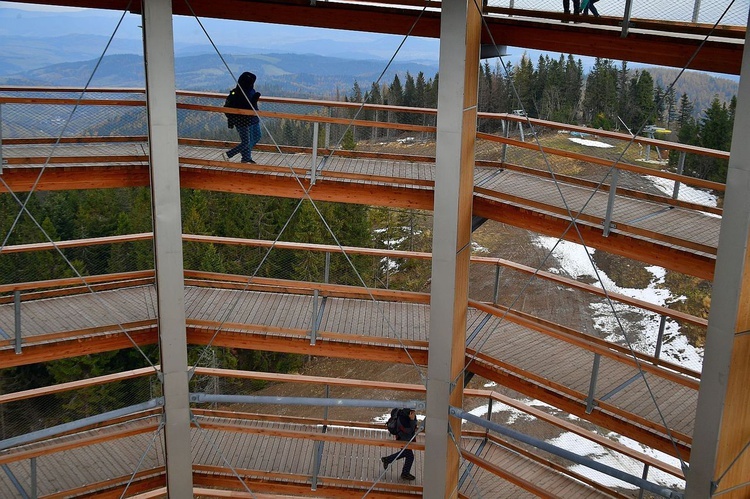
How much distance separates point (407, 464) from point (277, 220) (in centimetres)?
1349

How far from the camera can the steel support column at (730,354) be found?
482cm

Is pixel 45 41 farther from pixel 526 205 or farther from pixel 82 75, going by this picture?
pixel 526 205

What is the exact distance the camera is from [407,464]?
828cm

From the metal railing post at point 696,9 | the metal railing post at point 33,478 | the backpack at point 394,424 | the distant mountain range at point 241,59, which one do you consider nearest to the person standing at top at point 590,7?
the metal railing post at point 696,9

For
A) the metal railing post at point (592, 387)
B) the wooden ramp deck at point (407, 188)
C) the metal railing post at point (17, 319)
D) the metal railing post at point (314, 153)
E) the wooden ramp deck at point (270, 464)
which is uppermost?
the metal railing post at point (314, 153)

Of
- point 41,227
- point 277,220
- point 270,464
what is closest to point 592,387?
point 270,464

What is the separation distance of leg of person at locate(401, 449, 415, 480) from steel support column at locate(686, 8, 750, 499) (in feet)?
11.3

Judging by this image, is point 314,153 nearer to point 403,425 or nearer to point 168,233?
point 168,233

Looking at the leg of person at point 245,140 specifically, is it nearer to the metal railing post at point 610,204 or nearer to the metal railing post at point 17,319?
the metal railing post at point 17,319

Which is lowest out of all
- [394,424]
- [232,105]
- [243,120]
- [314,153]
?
[394,424]

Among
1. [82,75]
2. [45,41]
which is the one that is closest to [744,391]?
[82,75]

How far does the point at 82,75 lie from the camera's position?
10578mm

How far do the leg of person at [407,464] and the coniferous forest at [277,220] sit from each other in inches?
269

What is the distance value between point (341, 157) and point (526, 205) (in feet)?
7.32
